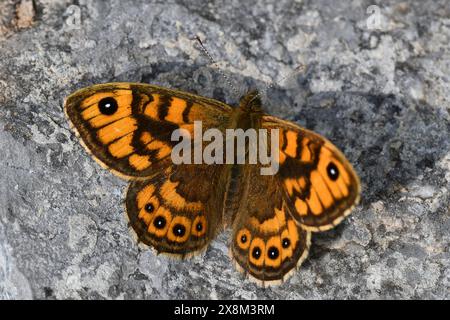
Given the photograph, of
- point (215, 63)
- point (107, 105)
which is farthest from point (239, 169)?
point (107, 105)

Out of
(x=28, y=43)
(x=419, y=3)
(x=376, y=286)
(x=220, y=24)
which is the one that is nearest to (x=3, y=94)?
(x=28, y=43)

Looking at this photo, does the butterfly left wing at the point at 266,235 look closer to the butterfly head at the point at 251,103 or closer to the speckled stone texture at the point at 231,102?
the speckled stone texture at the point at 231,102

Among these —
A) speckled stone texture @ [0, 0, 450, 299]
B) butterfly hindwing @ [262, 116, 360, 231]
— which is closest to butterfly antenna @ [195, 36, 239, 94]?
speckled stone texture @ [0, 0, 450, 299]

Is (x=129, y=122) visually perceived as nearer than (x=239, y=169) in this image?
Yes

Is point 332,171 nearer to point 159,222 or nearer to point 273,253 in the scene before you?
point 273,253

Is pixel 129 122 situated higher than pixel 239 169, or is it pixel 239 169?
pixel 129 122

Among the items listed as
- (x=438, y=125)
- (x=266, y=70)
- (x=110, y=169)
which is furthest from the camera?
(x=266, y=70)

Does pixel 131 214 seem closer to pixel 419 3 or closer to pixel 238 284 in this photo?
pixel 238 284

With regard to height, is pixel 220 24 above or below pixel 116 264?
above

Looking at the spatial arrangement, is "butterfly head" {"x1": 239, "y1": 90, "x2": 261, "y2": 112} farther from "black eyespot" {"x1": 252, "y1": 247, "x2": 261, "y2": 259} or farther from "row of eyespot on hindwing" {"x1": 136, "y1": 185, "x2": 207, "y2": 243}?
"black eyespot" {"x1": 252, "y1": 247, "x2": 261, "y2": 259}
